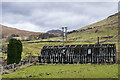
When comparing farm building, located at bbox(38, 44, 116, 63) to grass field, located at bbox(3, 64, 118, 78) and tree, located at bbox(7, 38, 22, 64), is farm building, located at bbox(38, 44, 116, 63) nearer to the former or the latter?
tree, located at bbox(7, 38, 22, 64)

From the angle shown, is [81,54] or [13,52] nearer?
[13,52]

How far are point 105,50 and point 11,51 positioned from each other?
20804 mm

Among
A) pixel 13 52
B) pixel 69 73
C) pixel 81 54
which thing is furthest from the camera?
pixel 81 54

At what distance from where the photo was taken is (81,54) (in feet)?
127

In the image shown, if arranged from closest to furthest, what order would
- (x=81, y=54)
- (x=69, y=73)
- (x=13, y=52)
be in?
(x=69, y=73), (x=13, y=52), (x=81, y=54)

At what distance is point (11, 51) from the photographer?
33.4 m

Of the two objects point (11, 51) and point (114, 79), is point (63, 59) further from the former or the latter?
point (114, 79)

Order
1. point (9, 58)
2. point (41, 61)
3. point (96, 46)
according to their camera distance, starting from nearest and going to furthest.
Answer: point (9, 58) < point (96, 46) < point (41, 61)

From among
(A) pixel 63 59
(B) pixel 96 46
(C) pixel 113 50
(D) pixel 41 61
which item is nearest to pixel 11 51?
(D) pixel 41 61

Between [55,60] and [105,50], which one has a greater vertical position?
[105,50]

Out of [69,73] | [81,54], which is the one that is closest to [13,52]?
[81,54]

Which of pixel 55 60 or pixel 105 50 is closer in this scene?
pixel 105 50

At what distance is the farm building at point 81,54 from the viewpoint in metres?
37.2

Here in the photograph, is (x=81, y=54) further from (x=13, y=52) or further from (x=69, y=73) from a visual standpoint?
(x=69, y=73)
